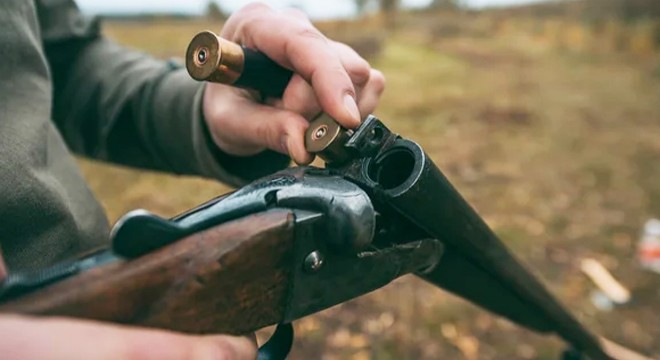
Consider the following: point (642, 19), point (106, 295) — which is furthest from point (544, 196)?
point (642, 19)

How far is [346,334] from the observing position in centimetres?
231

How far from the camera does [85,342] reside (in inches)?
19.2

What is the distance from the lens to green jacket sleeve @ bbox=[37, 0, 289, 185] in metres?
1.22

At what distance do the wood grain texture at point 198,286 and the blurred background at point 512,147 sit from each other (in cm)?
163

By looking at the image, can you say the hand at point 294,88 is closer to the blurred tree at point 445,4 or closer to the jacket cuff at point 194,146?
the jacket cuff at point 194,146

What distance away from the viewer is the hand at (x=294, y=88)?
89 cm

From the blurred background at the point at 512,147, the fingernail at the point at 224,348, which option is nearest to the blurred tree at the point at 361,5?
the blurred background at the point at 512,147

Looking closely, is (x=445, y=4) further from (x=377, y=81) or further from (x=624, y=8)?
(x=377, y=81)

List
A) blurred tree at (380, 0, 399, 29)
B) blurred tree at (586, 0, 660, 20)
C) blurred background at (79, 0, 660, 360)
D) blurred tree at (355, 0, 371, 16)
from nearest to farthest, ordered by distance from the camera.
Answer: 1. blurred background at (79, 0, 660, 360)
2. blurred tree at (586, 0, 660, 20)
3. blurred tree at (355, 0, 371, 16)
4. blurred tree at (380, 0, 399, 29)

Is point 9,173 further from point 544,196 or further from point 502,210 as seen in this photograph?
point 544,196

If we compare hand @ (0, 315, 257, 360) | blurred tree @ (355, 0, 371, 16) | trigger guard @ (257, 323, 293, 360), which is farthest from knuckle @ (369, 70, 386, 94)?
blurred tree @ (355, 0, 371, 16)

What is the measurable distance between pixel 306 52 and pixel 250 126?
16 cm

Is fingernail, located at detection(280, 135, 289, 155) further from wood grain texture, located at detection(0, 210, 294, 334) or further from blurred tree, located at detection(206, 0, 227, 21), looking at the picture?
blurred tree, located at detection(206, 0, 227, 21)

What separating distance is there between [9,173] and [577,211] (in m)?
3.13
